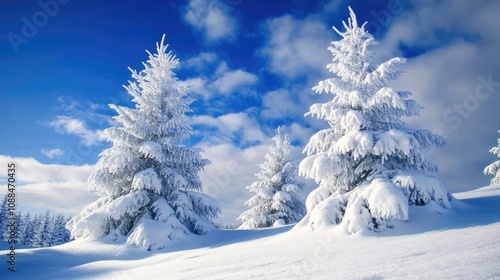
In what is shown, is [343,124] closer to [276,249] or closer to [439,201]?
[439,201]

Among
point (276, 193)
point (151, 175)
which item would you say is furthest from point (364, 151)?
point (276, 193)

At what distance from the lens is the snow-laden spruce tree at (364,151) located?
8.86 meters

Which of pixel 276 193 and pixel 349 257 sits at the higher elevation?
pixel 276 193

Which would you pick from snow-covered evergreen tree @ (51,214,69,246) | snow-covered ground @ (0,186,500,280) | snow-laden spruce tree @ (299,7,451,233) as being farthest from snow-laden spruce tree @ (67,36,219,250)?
snow-covered evergreen tree @ (51,214,69,246)

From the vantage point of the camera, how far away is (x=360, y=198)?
9141 mm

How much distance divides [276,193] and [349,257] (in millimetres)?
19084

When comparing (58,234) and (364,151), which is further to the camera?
(58,234)

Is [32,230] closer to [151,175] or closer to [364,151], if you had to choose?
[151,175]

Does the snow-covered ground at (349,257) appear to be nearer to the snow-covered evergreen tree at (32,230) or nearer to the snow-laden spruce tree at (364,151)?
the snow-laden spruce tree at (364,151)

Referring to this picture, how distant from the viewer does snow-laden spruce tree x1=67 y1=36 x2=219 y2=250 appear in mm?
13688

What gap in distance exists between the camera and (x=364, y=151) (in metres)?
10.1

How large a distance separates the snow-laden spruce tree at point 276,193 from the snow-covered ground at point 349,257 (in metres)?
13.5

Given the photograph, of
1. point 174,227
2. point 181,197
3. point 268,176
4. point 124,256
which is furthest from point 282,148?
point 124,256

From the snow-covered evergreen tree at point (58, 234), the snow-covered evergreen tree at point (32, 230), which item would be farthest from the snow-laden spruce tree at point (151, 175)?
the snow-covered evergreen tree at point (32, 230)
